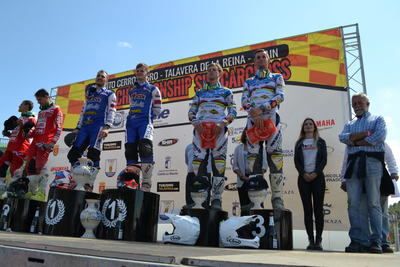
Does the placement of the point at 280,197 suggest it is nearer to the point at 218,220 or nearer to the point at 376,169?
the point at 218,220

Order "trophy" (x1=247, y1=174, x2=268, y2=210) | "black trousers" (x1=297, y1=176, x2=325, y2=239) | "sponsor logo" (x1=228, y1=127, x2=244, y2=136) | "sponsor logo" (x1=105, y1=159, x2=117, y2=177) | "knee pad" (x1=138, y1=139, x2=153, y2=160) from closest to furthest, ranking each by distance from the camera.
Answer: "trophy" (x1=247, y1=174, x2=268, y2=210), "black trousers" (x1=297, y1=176, x2=325, y2=239), "knee pad" (x1=138, y1=139, x2=153, y2=160), "sponsor logo" (x1=228, y1=127, x2=244, y2=136), "sponsor logo" (x1=105, y1=159, x2=117, y2=177)

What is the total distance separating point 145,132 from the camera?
393 cm

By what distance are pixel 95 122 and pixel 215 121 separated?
1473 mm

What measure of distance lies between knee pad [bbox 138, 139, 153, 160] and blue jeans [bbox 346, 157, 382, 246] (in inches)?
74.4

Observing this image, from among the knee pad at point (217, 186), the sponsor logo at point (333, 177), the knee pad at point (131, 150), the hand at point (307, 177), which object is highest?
the knee pad at point (131, 150)

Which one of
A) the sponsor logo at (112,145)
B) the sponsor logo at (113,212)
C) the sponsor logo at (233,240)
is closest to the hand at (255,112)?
the sponsor logo at (233,240)

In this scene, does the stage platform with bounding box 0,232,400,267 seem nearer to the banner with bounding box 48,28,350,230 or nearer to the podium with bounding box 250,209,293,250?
the podium with bounding box 250,209,293,250

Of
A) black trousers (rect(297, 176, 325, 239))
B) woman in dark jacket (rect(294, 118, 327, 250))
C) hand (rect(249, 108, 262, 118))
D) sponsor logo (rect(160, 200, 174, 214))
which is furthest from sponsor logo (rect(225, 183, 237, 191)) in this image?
hand (rect(249, 108, 262, 118))

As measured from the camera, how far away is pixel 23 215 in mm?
3830

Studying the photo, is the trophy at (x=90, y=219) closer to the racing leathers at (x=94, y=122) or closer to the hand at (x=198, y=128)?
the racing leathers at (x=94, y=122)

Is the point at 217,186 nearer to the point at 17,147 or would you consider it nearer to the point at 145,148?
the point at 145,148

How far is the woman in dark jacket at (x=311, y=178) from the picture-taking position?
3.66m

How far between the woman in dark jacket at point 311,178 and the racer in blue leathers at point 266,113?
2.07 feet

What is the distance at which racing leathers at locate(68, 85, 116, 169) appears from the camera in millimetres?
4113
